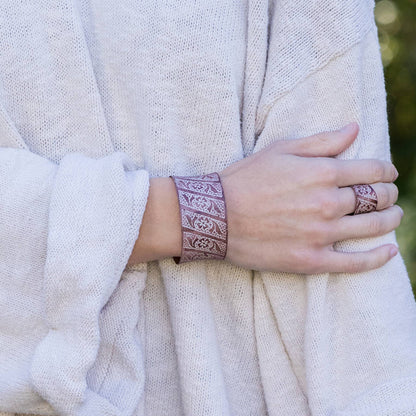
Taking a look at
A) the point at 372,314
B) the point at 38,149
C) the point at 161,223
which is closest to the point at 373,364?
the point at 372,314

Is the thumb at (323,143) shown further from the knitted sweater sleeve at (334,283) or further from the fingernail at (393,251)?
the fingernail at (393,251)

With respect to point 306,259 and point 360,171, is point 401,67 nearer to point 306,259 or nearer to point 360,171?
point 360,171

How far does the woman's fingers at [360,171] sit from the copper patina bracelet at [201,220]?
20cm

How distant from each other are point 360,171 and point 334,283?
0.19 meters

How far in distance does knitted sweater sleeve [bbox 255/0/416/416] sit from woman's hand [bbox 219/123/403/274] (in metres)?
0.03

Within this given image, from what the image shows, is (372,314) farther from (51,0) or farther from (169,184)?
(51,0)

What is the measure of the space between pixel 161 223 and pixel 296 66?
13.8 inches

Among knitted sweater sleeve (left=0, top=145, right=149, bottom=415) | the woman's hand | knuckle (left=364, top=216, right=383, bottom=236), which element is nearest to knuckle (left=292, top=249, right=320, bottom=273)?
the woman's hand

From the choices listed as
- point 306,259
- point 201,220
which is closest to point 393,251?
point 306,259

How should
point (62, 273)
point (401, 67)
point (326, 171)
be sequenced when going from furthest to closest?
point (401, 67)
point (326, 171)
point (62, 273)

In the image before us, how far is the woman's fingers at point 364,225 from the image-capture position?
112cm

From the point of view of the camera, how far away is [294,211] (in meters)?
1.11

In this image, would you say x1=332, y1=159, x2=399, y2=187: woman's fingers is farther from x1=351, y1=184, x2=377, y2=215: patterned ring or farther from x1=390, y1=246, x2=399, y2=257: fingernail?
x1=390, y1=246, x2=399, y2=257: fingernail

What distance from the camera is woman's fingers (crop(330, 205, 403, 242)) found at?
1.12 m
